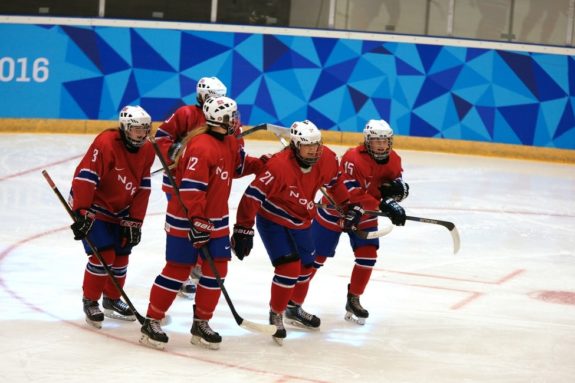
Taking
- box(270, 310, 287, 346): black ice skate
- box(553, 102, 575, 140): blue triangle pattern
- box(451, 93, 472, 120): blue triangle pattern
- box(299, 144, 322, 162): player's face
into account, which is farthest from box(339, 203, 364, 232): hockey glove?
box(553, 102, 575, 140): blue triangle pattern

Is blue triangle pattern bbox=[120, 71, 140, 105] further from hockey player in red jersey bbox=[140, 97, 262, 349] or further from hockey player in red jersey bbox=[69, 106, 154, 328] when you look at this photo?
hockey player in red jersey bbox=[140, 97, 262, 349]

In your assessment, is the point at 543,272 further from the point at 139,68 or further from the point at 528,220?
the point at 139,68

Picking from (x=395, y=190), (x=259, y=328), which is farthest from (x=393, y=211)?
(x=259, y=328)

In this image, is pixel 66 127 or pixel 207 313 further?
pixel 66 127

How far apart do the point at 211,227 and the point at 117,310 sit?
1.03 meters

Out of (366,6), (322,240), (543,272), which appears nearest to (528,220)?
(543,272)

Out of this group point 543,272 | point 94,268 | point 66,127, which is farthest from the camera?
point 66,127

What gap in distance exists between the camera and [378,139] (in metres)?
5.95

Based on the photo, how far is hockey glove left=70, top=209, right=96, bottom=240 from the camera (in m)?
5.26

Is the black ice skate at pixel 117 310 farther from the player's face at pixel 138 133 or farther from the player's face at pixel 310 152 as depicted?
the player's face at pixel 310 152

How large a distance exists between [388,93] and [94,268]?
321 inches

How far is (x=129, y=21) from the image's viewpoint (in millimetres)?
12695

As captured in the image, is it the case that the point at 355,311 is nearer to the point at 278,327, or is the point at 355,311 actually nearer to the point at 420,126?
the point at 278,327

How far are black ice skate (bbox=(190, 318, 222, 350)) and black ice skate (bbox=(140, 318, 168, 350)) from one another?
155mm
